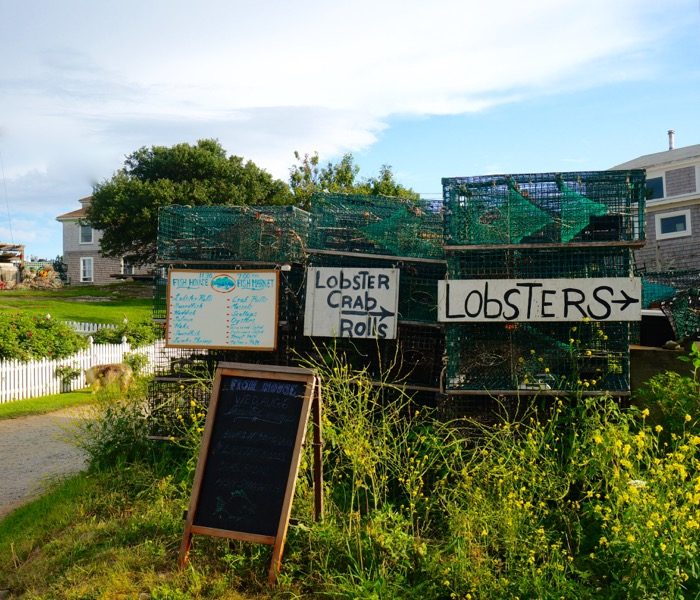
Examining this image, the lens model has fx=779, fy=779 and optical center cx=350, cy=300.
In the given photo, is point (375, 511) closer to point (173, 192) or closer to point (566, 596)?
point (566, 596)

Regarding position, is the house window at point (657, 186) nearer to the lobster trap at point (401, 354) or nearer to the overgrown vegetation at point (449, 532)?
the lobster trap at point (401, 354)

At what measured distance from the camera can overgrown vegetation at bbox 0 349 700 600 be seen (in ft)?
13.2

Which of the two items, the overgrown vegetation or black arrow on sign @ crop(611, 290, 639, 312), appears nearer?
the overgrown vegetation

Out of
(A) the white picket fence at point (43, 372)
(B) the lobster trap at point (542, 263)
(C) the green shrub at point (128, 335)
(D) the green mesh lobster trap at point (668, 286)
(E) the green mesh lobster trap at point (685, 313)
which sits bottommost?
(A) the white picket fence at point (43, 372)

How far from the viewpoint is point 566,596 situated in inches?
156

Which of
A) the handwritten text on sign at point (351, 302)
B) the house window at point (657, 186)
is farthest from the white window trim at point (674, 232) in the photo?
the handwritten text on sign at point (351, 302)

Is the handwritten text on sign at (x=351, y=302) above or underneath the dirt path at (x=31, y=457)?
above

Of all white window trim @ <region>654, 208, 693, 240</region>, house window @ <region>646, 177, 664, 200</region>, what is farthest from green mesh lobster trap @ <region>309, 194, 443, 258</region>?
house window @ <region>646, 177, 664, 200</region>

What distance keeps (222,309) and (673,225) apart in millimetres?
26169

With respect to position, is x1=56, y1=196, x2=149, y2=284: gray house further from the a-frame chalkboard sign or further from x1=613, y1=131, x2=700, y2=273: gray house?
the a-frame chalkboard sign

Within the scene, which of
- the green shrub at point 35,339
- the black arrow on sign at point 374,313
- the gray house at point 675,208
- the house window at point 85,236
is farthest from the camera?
the house window at point 85,236

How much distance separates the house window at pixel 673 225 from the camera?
28.8 m

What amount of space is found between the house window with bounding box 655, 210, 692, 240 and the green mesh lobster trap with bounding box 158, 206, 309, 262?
25.0 meters

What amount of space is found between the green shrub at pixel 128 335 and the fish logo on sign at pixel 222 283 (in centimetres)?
1433
